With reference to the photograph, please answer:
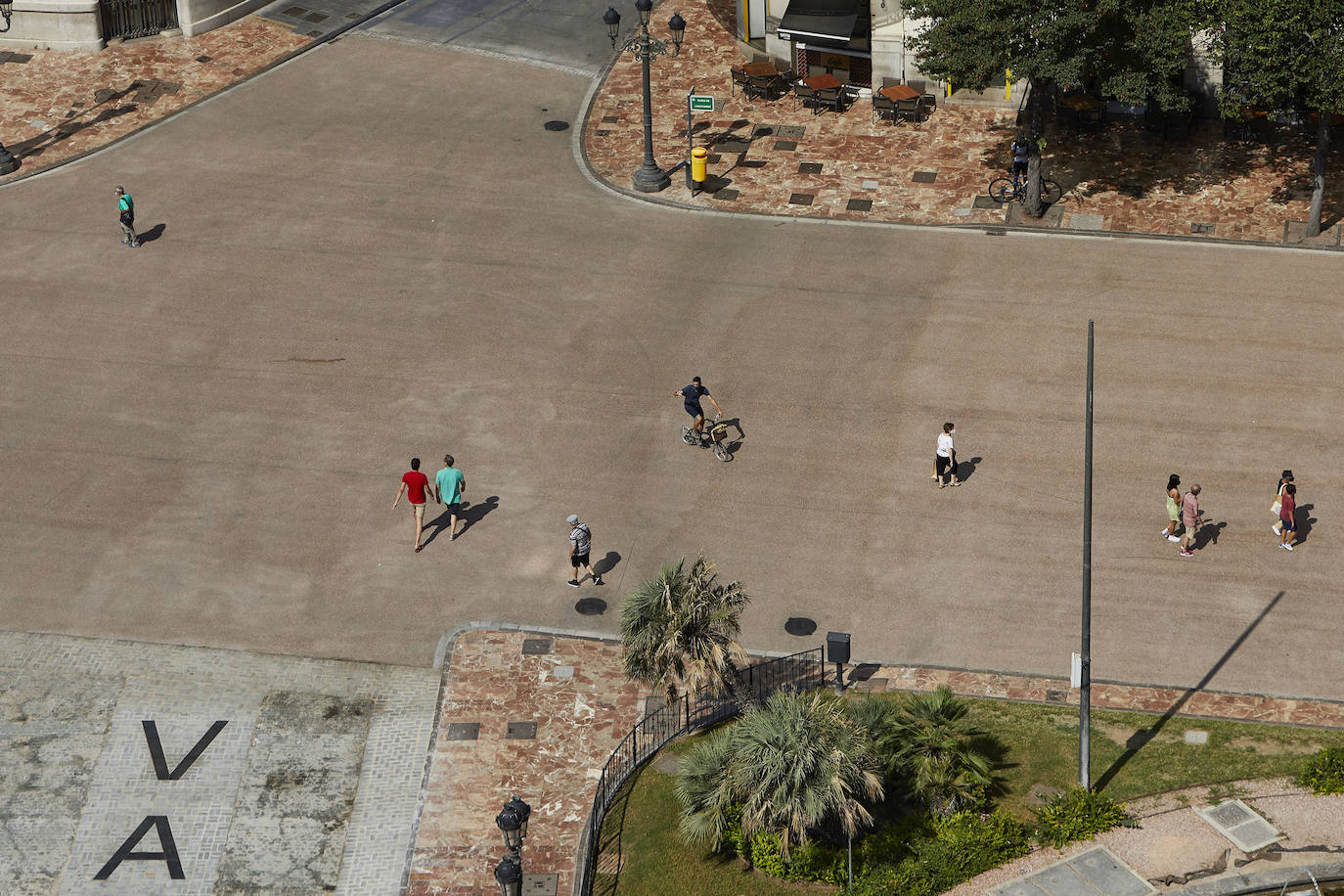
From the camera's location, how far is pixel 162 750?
25203 mm

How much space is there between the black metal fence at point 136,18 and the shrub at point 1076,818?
3464 centimetres

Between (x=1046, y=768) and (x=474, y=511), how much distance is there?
10.9 metres

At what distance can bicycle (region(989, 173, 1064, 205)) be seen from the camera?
39188mm

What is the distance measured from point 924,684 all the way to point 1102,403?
846cm

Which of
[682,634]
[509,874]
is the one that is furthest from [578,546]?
[509,874]

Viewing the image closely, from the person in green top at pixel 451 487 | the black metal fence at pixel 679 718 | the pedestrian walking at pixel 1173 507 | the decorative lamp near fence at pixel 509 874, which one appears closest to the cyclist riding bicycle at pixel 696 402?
the person in green top at pixel 451 487

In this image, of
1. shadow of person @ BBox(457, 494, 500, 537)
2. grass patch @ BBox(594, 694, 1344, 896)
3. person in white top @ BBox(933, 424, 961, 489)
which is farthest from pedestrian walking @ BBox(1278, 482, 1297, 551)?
shadow of person @ BBox(457, 494, 500, 537)

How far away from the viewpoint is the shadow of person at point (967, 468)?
30469mm

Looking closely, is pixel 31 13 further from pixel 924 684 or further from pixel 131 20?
pixel 924 684

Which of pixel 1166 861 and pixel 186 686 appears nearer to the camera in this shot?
pixel 1166 861

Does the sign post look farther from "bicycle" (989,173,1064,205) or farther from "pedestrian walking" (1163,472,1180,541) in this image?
"pedestrian walking" (1163,472,1180,541)

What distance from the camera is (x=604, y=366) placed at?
111 ft

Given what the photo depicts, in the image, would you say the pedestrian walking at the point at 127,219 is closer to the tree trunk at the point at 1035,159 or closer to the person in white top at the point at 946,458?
the person in white top at the point at 946,458

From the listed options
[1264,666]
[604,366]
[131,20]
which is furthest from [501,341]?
[131,20]
